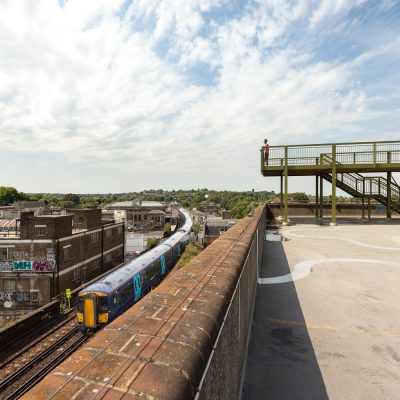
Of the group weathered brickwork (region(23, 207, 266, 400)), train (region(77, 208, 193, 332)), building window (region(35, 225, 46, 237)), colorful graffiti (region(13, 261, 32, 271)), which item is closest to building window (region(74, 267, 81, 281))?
colorful graffiti (region(13, 261, 32, 271))

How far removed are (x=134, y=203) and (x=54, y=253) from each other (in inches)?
2749

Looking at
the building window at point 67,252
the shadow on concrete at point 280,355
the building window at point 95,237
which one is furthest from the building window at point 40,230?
the shadow on concrete at point 280,355

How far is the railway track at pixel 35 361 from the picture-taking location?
10871 millimetres

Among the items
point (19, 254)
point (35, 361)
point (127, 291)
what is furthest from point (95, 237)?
point (35, 361)

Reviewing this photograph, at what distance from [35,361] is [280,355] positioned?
12.8 m

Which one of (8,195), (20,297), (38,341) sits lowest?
(20,297)

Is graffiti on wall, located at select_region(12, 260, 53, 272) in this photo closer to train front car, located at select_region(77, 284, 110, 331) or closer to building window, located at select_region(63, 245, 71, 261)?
building window, located at select_region(63, 245, 71, 261)

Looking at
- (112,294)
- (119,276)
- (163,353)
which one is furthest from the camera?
(119,276)

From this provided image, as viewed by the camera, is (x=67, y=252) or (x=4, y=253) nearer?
Answer: (x=4, y=253)

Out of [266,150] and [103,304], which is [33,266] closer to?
[103,304]

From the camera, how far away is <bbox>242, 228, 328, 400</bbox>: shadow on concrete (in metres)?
3.52

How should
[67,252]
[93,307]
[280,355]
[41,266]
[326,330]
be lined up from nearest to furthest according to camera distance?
[280,355], [326,330], [93,307], [41,266], [67,252]

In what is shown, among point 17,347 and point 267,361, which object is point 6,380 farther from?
point 267,361

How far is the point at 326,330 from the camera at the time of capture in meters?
4.95
